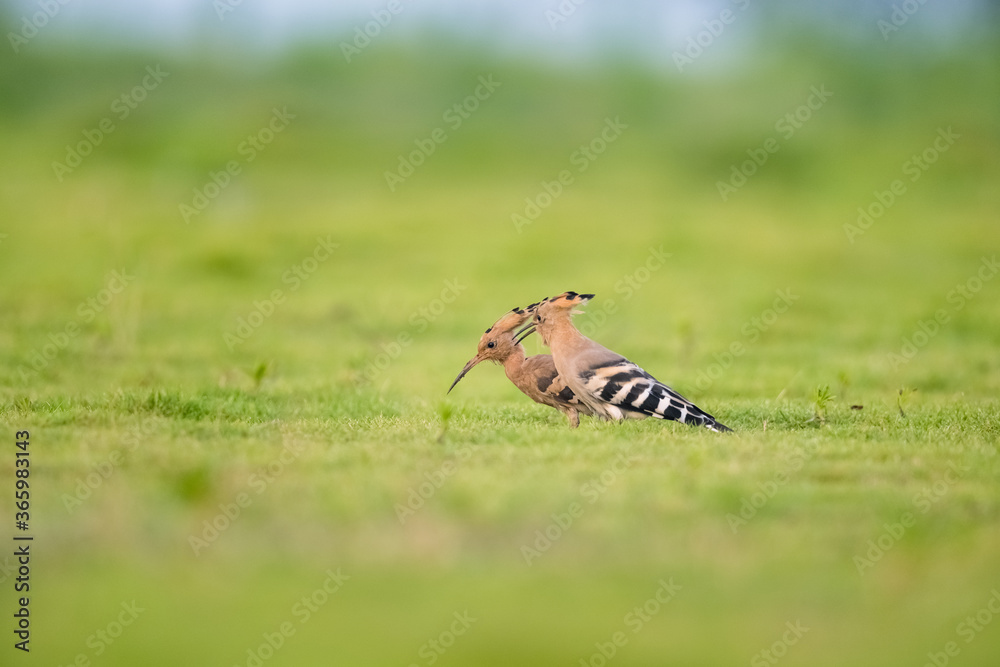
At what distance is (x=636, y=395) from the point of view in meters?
6.55

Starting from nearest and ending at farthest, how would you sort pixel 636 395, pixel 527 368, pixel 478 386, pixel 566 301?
pixel 636 395 → pixel 566 301 → pixel 527 368 → pixel 478 386

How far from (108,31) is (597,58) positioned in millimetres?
11936

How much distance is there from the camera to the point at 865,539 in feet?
15.3

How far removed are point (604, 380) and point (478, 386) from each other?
10.9 ft

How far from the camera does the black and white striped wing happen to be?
6508mm

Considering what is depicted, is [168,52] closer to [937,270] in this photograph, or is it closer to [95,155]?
[95,155]

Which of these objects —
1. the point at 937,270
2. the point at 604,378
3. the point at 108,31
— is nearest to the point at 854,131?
the point at 937,270

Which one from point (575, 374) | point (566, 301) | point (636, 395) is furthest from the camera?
point (566, 301)

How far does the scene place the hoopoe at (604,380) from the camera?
6523mm

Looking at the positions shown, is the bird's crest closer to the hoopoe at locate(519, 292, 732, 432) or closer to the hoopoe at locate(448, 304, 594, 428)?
the hoopoe at locate(519, 292, 732, 432)

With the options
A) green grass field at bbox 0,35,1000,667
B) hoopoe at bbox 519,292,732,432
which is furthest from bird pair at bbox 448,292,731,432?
green grass field at bbox 0,35,1000,667

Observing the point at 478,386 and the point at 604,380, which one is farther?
the point at 478,386

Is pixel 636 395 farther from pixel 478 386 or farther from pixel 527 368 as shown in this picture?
pixel 478 386

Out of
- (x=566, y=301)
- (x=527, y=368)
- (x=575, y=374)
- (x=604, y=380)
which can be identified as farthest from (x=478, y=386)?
(x=604, y=380)
